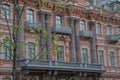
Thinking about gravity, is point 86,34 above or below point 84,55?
above

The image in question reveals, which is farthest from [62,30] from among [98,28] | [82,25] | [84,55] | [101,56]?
[101,56]

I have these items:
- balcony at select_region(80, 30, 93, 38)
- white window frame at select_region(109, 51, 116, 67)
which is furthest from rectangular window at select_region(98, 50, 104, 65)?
balcony at select_region(80, 30, 93, 38)

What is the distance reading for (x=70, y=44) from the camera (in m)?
40.1

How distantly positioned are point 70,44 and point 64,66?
388cm

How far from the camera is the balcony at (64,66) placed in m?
34.2

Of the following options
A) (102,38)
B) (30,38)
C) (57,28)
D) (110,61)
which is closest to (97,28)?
(102,38)

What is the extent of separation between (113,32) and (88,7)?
6.35 m

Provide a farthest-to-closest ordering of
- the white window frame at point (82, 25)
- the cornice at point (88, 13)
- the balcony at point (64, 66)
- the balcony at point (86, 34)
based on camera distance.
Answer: the white window frame at point (82, 25)
the balcony at point (86, 34)
the cornice at point (88, 13)
the balcony at point (64, 66)

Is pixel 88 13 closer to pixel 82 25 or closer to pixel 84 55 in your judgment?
pixel 82 25

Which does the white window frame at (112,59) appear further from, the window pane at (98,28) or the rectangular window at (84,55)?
the rectangular window at (84,55)

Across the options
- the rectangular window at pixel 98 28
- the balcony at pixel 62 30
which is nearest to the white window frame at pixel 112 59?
the rectangular window at pixel 98 28

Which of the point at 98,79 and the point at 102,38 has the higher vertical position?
the point at 102,38

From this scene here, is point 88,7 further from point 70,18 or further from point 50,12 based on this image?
point 50,12

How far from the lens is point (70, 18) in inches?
1592
